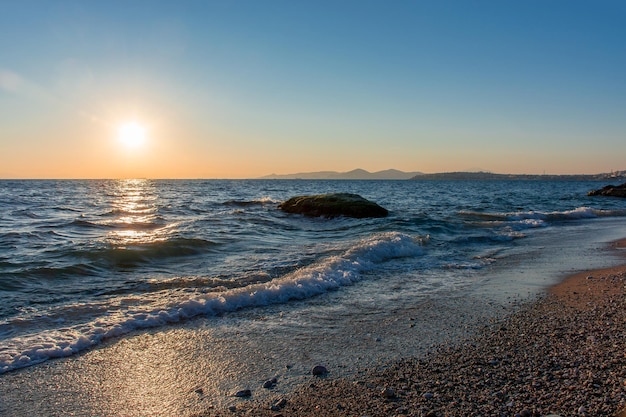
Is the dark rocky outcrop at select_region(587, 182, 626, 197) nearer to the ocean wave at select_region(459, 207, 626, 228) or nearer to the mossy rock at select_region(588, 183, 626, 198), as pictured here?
the mossy rock at select_region(588, 183, 626, 198)

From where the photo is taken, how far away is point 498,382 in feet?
14.7

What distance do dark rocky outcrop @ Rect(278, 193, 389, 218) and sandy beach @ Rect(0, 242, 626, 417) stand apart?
692 inches

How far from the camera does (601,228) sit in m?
20.6

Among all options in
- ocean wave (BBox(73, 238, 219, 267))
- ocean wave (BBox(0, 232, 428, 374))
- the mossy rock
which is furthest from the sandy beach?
the mossy rock

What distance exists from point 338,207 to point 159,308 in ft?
57.5

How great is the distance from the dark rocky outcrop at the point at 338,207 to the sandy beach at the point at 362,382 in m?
17.6

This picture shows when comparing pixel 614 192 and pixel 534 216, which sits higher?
pixel 614 192

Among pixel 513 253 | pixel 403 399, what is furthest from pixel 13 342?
pixel 513 253

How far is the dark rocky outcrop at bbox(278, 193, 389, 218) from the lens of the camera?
23.7m

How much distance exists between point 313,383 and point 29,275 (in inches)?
304

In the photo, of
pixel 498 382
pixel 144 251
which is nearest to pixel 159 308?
pixel 498 382

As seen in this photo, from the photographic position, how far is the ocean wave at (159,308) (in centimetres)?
553

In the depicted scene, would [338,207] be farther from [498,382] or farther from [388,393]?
[388,393]

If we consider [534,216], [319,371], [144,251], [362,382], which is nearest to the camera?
[362,382]
